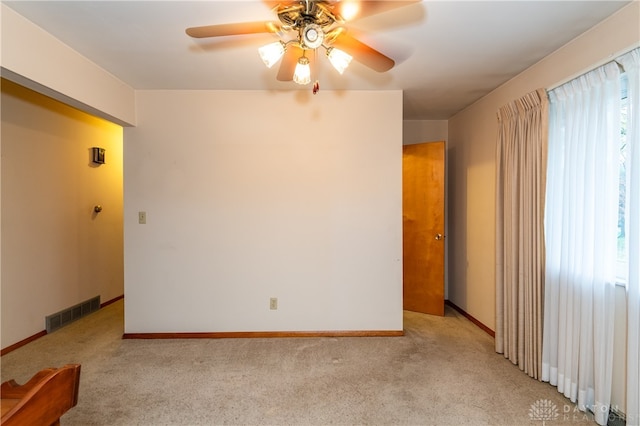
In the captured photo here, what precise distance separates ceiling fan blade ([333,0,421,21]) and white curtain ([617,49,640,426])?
1.37m

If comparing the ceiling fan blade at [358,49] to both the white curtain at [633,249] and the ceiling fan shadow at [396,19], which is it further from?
the white curtain at [633,249]

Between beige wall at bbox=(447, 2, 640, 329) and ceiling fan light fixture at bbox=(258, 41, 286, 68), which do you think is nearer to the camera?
ceiling fan light fixture at bbox=(258, 41, 286, 68)

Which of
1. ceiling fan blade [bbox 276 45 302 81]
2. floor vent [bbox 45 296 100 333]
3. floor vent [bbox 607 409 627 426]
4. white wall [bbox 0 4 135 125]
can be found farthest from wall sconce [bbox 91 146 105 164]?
floor vent [bbox 607 409 627 426]

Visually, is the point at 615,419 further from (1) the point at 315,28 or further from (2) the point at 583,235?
(1) the point at 315,28

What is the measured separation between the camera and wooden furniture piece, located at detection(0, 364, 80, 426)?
2.48ft

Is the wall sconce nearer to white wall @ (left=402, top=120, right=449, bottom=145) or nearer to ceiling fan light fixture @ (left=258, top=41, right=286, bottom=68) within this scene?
ceiling fan light fixture @ (left=258, top=41, right=286, bottom=68)

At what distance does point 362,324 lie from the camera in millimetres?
3018

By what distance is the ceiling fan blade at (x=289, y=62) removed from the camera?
1.72 meters

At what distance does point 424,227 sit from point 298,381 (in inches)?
89.2

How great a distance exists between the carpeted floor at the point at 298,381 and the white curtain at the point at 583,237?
0.25 meters

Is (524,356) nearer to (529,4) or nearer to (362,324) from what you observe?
(362,324)

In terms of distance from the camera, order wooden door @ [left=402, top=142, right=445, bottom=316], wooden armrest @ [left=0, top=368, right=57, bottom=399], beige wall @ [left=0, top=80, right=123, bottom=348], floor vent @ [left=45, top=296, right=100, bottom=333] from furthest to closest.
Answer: wooden door @ [left=402, top=142, right=445, bottom=316], floor vent @ [left=45, top=296, right=100, bottom=333], beige wall @ [left=0, top=80, right=123, bottom=348], wooden armrest @ [left=0, top=368, right=57, bottom=399]

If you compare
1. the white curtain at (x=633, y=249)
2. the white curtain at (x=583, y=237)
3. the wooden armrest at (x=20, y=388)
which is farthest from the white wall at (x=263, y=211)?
the wooden armrest at (x=20, y=388)
